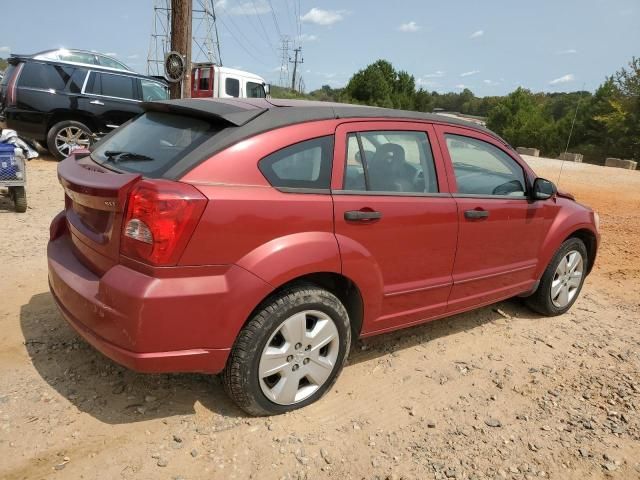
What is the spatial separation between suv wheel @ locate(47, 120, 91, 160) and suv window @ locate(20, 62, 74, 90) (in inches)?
29.8

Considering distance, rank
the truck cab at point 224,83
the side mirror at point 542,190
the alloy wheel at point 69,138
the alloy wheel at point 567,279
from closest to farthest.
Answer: the side mirror at point 542,190
the alloy wheel at point 567,279
the alloy wheel at point 69,138
the truck cab at point 224,83

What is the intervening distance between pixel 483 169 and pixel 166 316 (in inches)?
102

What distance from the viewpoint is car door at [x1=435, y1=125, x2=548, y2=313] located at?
3500mm

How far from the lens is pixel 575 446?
282 centimetres

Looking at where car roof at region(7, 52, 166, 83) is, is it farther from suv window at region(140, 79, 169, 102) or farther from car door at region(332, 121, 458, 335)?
car door at region(332, 121, 458, 335)

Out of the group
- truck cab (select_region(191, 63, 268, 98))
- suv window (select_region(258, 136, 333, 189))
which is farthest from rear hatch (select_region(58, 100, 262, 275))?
truck cab (select_region(191, 63, 268, 98))

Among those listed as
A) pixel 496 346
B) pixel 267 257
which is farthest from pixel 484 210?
pixel 267 257

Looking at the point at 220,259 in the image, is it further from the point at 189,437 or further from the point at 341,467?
the point at 341,467

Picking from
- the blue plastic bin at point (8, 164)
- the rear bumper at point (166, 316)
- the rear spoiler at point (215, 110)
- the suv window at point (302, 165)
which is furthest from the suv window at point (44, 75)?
the suv window at point (302, 165)

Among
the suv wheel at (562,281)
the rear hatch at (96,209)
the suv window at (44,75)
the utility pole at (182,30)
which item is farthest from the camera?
the suv window at (44,75)

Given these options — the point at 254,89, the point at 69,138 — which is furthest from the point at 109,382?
the point at 254,89

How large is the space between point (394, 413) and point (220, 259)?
4.52 feet

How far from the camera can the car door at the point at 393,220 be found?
2.87 m

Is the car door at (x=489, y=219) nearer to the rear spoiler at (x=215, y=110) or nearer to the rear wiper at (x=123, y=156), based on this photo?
the rear spoiler at (x=215, y=110)
